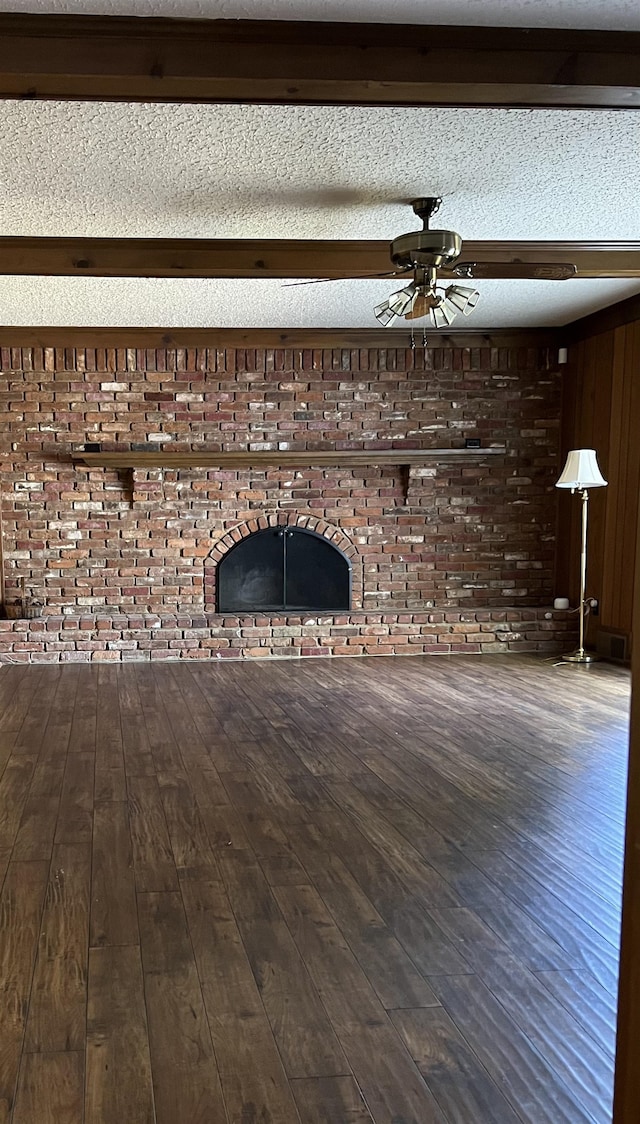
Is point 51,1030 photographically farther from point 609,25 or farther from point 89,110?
point 609,25

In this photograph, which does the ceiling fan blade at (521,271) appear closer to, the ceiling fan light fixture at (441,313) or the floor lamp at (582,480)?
the ceiling fan light fixture at (441,313)

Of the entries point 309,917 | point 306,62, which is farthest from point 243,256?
point 309,917

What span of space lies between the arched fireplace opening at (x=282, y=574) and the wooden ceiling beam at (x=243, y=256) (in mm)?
2770

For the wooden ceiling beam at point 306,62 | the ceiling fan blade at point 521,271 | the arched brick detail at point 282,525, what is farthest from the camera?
the arched brick detail at point 282,525

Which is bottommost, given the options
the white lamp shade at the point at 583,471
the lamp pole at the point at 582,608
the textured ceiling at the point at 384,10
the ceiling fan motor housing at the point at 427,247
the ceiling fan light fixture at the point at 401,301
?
the lamp pole at the point at 582,608

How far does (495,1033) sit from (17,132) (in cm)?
315

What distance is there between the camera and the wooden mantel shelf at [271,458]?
700 cm

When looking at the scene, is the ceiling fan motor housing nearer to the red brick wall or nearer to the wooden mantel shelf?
the wooden mantel shelf

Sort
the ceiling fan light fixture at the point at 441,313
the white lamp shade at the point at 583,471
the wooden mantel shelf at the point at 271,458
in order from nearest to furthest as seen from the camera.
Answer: the ceiling fan light fixture at the point at 441,313
the white lamp shade at the point at 583,471
the wooden mantel shelf at the point at 271,458

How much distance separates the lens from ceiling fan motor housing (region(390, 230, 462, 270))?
4062 mm

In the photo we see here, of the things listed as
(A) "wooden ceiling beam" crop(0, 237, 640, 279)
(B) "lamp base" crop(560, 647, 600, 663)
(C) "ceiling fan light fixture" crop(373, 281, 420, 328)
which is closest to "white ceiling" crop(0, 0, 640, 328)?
(A) "wooden ceiling beam" crop(0, 237, 640, 279)

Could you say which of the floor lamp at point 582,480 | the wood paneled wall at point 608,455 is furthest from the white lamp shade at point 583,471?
the wood paneled wall at point 608,455

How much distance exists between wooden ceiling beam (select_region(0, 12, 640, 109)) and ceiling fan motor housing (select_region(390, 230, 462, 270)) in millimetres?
1250

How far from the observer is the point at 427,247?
4.08 m
